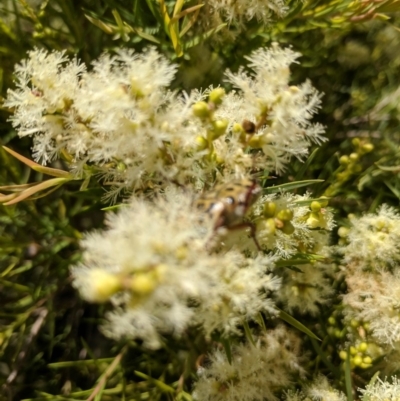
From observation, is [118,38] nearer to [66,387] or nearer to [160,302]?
[160,302]

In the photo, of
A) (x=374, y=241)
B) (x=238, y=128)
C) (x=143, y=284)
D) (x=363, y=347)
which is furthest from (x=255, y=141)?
(x=363, y=347)

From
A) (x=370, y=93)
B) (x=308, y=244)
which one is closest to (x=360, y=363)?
(x=308, y=244)

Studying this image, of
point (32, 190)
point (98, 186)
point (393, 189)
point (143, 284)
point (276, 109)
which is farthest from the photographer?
point (393, 189)

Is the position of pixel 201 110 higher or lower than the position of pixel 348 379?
higher

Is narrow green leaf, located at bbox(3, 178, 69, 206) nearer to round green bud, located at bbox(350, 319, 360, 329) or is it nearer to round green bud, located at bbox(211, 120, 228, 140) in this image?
round green bud, located at bbox(211, 120, 228, 140)

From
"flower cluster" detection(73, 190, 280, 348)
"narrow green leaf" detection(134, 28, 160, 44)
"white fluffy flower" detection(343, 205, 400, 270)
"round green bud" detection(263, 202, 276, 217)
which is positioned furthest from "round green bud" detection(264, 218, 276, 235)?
"narrow green leaf" detection(134, 28, 160, 44)

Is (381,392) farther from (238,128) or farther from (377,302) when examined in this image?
(238,128)
